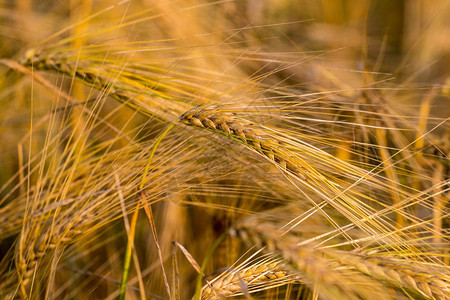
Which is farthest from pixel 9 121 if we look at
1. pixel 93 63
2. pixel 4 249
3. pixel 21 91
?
pixel 93 63

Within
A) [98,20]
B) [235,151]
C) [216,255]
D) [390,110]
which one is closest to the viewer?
[235,151]

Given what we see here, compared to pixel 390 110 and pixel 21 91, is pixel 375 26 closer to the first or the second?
pixel 390 110

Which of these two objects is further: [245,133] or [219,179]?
[219,179]

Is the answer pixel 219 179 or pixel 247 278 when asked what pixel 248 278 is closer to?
pixel 247 278

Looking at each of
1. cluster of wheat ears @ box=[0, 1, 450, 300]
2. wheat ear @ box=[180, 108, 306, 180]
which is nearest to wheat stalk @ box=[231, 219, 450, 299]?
cluster of wheat ears @ box=[0, 1, 450, 300]

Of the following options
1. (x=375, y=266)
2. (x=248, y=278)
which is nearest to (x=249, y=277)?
(x=248, y=278)

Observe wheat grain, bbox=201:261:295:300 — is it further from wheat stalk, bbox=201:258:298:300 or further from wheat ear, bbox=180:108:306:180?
wheat ear, bbox=180:108:306:180

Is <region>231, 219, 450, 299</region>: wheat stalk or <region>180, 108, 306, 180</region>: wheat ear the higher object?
<region>180, 108, 306, 180</region>: wheat ear

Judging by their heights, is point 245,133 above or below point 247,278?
above

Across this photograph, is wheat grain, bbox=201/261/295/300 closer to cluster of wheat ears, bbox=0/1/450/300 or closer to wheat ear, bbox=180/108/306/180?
cluster of wheat ears, bbox=0/1/450/300
